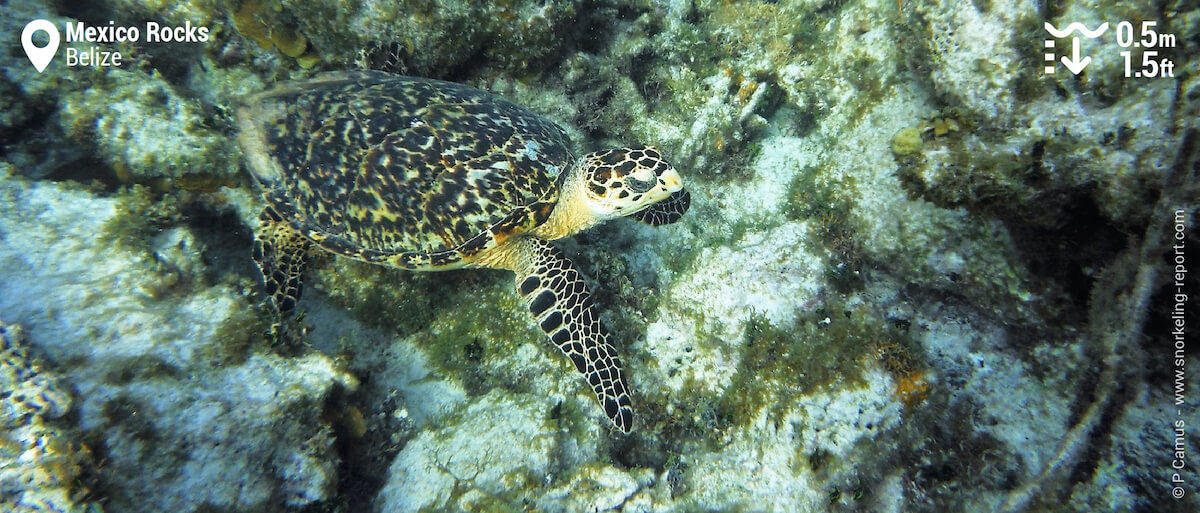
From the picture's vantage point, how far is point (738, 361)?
2.93 m

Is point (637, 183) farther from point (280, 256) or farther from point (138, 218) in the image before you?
point (138, 218)

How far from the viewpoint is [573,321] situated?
3.06 metres

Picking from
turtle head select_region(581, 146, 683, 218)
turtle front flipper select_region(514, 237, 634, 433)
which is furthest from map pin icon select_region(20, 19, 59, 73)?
turtle head select_region(581, 146, 683, 218)

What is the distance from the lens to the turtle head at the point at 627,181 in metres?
2.96

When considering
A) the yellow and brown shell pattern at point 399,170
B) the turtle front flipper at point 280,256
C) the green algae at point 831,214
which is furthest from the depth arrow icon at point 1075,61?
the turtle front flipper at point 280,256

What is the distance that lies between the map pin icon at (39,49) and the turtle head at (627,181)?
419cm

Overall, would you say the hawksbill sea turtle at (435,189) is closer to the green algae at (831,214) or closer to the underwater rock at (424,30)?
the underwater rock at (424,30)

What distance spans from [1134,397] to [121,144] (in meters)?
6.26

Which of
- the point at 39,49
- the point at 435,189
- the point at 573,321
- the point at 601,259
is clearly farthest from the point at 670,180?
the point at 39,49

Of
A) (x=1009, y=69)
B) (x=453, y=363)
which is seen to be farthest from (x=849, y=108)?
(x=453, y=363)

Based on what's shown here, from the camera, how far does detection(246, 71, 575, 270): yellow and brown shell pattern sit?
3002mm

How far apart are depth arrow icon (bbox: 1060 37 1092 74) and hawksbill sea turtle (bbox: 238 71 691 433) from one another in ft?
6.38

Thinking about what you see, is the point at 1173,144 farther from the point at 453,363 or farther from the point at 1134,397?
the point at 453,363

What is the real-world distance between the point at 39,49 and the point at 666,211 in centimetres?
503
